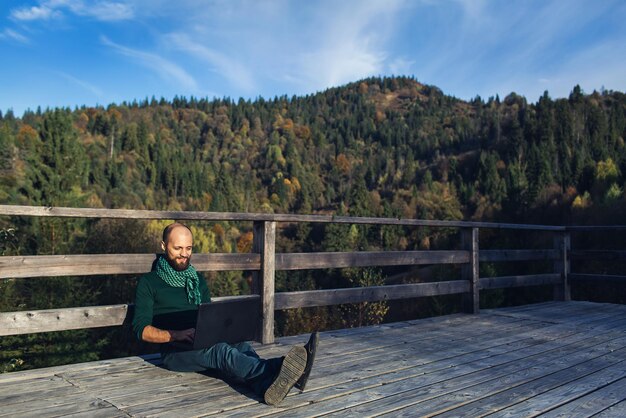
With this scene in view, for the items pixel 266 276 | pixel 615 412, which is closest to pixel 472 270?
pixel 266 276

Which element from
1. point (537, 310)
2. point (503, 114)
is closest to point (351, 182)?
point (503, 114)

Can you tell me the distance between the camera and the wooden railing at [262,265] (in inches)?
125

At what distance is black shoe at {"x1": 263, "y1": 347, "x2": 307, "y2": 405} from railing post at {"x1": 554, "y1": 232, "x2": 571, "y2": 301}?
6.14 m

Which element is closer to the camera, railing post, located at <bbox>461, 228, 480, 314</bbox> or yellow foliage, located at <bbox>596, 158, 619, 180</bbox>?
railing post, located at <bbox>461, 228, 480, 314</bbox>

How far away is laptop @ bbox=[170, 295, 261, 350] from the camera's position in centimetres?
273

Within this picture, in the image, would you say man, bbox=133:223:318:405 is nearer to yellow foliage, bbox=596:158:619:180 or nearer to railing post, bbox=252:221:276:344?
railing post, bbox=252:221:276:344

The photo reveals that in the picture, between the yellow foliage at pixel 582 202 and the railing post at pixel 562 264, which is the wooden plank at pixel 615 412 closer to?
the railing post at pixel 562 264

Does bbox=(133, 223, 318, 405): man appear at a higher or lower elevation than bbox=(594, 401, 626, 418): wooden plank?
higher

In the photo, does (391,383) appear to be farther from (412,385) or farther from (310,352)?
(310,352)

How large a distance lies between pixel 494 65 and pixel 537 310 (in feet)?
139

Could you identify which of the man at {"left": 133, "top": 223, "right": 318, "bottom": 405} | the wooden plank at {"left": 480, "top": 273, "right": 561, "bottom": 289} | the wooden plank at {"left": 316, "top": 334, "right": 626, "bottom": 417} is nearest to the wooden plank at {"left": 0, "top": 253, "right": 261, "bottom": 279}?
the man at {"left": 133, "top": 223, "right": 318, "bottom": 405}

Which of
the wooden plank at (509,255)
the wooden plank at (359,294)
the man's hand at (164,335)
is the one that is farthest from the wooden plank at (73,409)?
the wooden plank at (509,255)

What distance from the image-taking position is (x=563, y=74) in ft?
116

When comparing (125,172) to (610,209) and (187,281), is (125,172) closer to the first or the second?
(610,209)
